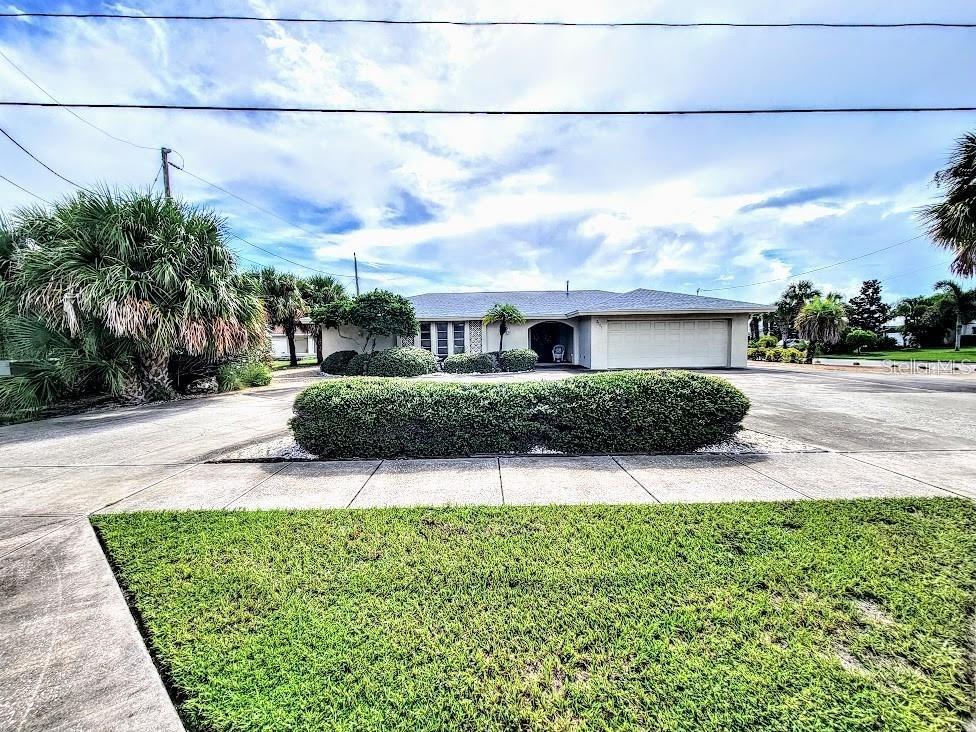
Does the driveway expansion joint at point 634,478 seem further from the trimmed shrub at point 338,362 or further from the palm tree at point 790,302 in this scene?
the palm tree at point 790,302

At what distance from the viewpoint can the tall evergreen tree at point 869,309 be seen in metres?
47.1

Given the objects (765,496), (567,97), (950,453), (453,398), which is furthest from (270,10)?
(950,453)

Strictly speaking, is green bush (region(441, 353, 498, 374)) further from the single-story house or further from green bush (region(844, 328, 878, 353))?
green bush (region(844, 328, 878, 353))

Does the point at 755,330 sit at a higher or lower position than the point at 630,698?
higher

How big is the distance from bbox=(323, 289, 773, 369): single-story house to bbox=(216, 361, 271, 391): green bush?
585 cm

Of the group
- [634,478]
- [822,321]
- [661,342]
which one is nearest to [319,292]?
[661,342]

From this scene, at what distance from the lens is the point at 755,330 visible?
43.2 m

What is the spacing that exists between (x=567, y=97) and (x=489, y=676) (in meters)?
8.89

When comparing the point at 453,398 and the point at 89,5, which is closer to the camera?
the point at 453,398

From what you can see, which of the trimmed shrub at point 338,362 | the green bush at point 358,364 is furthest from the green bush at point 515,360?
the trimmed shrub at point 338,362

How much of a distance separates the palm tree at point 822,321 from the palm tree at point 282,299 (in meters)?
31.4

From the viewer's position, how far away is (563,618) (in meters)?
2.14

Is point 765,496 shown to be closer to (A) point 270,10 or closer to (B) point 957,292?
(A) point 270,10

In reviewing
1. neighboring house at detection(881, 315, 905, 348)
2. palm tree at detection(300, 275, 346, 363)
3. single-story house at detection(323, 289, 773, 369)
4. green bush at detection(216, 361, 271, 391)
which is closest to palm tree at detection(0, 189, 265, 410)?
green bush at detection(216, 361, 271, 391)
